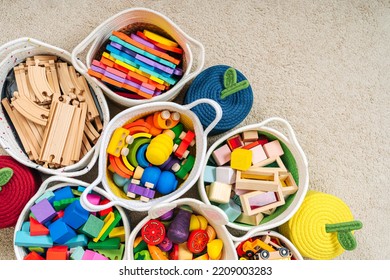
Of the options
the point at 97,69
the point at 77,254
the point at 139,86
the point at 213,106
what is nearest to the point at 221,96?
the point at 213,106

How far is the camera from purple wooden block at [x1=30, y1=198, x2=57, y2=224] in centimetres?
101

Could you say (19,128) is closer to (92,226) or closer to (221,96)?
(92,226)

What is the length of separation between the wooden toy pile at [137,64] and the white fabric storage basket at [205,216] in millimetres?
292

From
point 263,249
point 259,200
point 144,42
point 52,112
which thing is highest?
point 144,42

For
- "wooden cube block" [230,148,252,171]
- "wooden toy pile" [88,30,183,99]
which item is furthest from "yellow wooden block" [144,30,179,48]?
"wooden cube block" [230,148,252,171]

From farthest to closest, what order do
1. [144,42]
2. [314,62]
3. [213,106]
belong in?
[314,62] < [144,42] < [213,106]

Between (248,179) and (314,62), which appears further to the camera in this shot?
(314,62)

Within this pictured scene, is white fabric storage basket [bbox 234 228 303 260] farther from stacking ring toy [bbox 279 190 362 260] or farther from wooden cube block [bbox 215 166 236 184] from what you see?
wooden cube block [bbox 215 166 236 184]

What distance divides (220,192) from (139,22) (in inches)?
19.3

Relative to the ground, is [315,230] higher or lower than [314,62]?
lower

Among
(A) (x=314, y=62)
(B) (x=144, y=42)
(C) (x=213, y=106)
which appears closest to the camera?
(C) (x=213, y=106)

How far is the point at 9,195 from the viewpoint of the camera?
1021 mm

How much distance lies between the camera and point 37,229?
1009 mm
